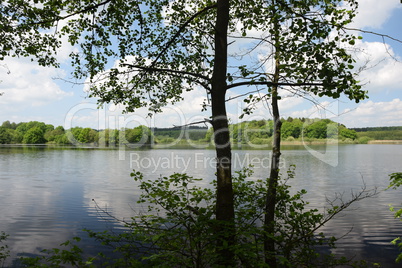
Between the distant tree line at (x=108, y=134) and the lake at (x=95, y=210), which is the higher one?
A: the distant tree line at (x=108, y=134)

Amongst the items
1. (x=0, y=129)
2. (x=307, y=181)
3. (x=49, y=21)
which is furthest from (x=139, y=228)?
(x=0, y=129)

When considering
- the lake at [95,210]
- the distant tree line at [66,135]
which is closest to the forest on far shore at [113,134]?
the distant tree line at [66,135]

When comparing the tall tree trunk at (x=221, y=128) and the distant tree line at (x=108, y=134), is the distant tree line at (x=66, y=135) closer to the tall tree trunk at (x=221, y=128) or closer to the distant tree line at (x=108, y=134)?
the distant tree line at (x=108, y=134)

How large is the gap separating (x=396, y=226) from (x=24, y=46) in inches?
663

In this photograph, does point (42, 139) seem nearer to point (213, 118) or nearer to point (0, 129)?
point (0, 129)

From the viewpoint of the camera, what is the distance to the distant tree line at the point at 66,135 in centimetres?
10262

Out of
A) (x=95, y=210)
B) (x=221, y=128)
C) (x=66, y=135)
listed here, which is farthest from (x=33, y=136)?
(x=221, y=128)

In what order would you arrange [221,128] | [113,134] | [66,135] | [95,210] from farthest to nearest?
[66,135] < [113,134] < [95,210] < [221,128]

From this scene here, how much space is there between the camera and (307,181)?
27.6 metres

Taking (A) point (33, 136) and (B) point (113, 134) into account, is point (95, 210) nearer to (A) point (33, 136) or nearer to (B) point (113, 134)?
(B) point (113, 134)

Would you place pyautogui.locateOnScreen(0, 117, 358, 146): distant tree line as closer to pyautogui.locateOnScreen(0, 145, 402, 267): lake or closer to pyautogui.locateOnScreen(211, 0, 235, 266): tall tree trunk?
pyautogui.locateOnScreen(0, 145, 402, 267): lake

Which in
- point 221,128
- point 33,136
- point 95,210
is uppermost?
point 33,136

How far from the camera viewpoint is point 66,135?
4946 inches

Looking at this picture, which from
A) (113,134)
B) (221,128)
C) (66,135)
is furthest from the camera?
(66,135)
